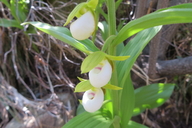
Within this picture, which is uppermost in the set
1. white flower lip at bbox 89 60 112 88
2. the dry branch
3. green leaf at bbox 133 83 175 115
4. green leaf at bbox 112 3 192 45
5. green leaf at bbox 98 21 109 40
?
green leaf at bbox 112 3 192 45

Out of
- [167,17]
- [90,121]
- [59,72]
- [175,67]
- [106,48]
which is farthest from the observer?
[59,72]

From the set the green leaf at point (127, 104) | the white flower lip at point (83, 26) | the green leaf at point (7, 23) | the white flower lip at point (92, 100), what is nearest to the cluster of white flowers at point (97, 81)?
the white flower lip at point (92, 100)

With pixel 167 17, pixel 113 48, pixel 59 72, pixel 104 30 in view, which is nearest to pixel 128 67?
pixel 113 48

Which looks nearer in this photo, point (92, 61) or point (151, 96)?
point (92, 61)

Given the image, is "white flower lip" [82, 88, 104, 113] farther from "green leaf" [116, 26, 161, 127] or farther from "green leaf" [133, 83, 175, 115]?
"green leaf" [133, 83, 175, 115]

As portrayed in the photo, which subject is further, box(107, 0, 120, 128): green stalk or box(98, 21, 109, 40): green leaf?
box(98, 21, 109, 40): green leaf

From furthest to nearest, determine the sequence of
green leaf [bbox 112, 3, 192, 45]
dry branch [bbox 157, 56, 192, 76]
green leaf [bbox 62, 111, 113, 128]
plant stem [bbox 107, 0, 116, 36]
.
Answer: dry branch [bbox 157, 56, 192, 76] < green leaf [bbox 62, 111, 113, 128] < plant stem [bbox 107, 0, 116, 36] < green leaf [bbox 112, 3, 192, 45]

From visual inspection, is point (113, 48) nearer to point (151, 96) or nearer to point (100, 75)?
point (100, 75)

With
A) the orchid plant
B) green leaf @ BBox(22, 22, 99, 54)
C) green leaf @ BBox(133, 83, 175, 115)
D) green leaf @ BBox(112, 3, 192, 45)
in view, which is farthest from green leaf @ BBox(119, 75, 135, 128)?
green leaf @ BBox(112, 3, 192, 45)
